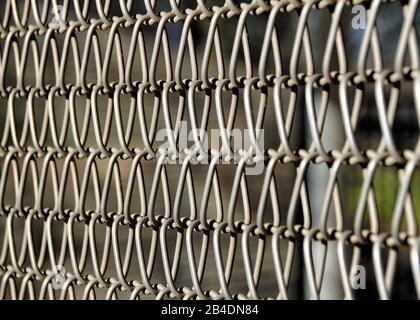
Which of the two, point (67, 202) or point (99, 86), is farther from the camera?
point (67, 202)

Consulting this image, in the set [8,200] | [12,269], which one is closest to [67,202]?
[8,200]

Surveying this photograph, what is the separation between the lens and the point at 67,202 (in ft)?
13.4

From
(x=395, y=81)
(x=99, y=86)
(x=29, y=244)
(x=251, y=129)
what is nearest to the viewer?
(x=395, y=81)

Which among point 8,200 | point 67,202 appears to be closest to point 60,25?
point 8,200

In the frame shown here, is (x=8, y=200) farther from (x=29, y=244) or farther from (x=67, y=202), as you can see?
(x=29, y=244)

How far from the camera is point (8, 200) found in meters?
3.62
